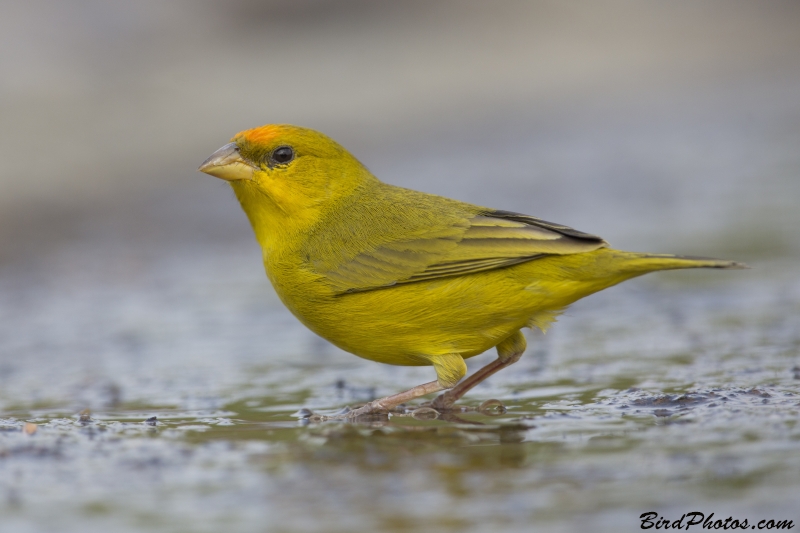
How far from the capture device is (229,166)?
5121mm

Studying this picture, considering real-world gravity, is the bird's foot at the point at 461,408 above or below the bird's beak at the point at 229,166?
below

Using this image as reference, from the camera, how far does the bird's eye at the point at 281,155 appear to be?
17.1ft

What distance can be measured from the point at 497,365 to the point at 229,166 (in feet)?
5.16

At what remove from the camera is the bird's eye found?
205 inches

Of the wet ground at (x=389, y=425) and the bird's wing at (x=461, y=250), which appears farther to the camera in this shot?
the bird's wing at (x=461, y=250)

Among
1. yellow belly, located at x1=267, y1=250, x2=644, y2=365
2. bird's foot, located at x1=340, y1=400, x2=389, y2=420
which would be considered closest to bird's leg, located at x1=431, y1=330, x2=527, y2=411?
yellow belly, located at x1=267, y1=250, x2=644, y2=365

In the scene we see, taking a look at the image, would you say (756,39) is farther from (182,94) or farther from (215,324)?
(215,324)

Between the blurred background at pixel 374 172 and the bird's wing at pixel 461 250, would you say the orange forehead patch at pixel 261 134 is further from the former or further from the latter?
the blurred background at pixel 374 172

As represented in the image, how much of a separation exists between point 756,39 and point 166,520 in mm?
22539

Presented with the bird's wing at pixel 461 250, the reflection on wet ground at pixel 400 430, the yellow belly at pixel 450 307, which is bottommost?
the reflection on wet ground at pixel 400 430

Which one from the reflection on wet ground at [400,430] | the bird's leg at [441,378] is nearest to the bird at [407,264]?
the bird's leg at [441,378]

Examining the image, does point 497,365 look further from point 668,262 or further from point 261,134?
point 261,134

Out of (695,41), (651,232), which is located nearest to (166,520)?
(651,232)

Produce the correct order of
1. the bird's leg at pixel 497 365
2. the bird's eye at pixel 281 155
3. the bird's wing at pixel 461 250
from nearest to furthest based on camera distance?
the bird's wing at pixel 461 250, the bird's leg at pixel 497 365, the bird's eye at pixel 281 155
